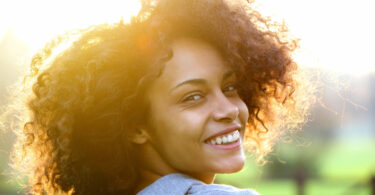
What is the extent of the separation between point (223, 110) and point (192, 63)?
30 cm

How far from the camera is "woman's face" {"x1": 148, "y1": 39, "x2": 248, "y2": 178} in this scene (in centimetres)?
251

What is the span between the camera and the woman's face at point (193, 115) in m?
2.51

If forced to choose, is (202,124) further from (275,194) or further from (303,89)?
(275,194)

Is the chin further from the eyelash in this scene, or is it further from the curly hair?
the curly hair

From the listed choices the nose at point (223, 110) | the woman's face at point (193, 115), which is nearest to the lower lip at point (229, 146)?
the woman's face at point (193, 115)

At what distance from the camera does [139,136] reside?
8.75ft

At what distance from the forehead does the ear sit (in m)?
0.34

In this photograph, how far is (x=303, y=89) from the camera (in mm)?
3648

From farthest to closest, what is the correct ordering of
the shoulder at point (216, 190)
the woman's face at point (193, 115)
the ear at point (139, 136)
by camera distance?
1. the ear at point (139, 136)
2. the woman's face at point (193, 115)
3. the shoulder at point (216, 190)

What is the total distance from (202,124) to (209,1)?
29.8 inches

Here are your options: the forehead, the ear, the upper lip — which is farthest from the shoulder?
the forehead

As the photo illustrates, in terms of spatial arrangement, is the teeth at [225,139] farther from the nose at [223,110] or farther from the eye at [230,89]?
the eye at [230,89]

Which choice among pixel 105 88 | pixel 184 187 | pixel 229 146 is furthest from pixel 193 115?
pixel 105 88

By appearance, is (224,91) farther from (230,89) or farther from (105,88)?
(105,88)
